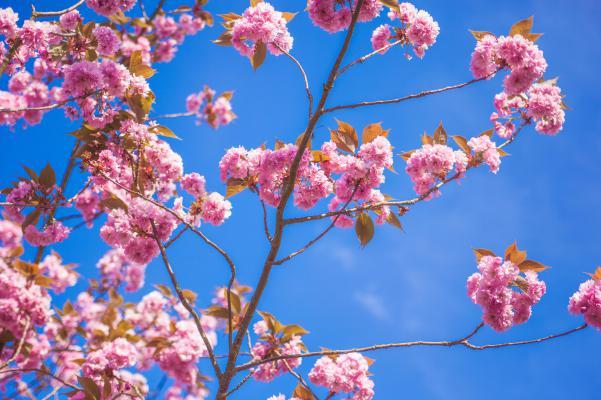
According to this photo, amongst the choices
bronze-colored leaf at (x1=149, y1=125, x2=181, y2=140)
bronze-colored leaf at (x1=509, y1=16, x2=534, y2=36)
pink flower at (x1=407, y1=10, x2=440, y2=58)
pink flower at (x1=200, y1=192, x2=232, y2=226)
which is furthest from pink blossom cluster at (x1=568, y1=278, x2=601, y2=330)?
bronze-colored leaf at (x1=149, y1=125, x2=181, y2=140)

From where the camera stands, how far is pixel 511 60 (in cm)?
332

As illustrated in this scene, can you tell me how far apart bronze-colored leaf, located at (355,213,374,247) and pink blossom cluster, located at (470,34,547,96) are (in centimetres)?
147

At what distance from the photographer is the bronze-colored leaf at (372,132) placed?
3.30 metres

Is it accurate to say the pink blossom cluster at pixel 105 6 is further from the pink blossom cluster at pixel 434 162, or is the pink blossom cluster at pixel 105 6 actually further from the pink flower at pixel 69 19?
the pink blossom cluster at pixel 434 162

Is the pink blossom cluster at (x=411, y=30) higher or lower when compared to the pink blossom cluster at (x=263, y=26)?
higher

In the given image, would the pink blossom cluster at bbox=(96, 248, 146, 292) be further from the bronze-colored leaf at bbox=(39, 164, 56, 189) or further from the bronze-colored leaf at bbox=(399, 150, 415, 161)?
the bronze-colored leaf at bbox=(399, 150, 415, 161)

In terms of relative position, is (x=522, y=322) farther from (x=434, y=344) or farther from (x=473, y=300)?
(x=434, y=344)

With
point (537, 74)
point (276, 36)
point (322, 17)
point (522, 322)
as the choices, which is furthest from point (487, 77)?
point (522, 322)

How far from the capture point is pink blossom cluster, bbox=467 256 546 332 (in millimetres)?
3162

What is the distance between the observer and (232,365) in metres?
2.91

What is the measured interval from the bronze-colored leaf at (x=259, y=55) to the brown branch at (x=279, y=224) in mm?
801

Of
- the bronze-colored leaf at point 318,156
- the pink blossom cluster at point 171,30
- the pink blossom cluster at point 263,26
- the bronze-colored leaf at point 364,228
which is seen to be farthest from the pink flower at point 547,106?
the pink blossom cluster at point 171,30

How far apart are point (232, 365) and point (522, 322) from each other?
2.18 metres

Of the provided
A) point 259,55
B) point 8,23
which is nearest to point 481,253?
point 259,55
